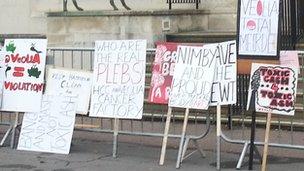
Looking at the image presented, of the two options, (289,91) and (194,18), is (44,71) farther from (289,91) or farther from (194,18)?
(194,18)

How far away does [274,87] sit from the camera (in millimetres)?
7352

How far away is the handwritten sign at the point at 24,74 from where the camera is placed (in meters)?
8.73

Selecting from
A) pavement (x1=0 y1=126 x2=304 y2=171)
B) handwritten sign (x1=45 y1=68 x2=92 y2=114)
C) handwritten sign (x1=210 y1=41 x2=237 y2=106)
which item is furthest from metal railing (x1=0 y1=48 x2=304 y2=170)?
handwritten sign (x1=210 y1=41 x2=237 y2=106)

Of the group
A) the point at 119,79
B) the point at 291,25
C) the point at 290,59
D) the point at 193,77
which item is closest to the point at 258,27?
the point at 290,59

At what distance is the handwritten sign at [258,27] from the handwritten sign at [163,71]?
0.81m

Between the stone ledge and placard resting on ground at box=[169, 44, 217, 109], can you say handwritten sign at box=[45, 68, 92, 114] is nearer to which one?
placard resting on ground at box=[169, 44, 217, 109]

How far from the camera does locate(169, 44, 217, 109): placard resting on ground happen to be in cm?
773

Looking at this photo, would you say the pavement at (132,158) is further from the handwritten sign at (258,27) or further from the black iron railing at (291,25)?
the black iron railing at (291,25)

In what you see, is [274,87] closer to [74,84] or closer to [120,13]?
[74,84]

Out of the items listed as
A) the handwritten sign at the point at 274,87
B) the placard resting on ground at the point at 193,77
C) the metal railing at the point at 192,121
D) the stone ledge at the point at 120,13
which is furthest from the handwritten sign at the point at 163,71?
the stone ledge at the point at 120,13

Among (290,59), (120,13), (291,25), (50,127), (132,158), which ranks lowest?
(132,158)

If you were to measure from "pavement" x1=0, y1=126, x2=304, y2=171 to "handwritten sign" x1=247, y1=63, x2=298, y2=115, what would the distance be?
0.79 metres

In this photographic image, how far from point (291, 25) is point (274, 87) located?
399 centimetres

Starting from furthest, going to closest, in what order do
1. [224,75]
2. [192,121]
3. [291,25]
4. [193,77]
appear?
[291,25] < [192,121] < [193,77] < [224,75]
